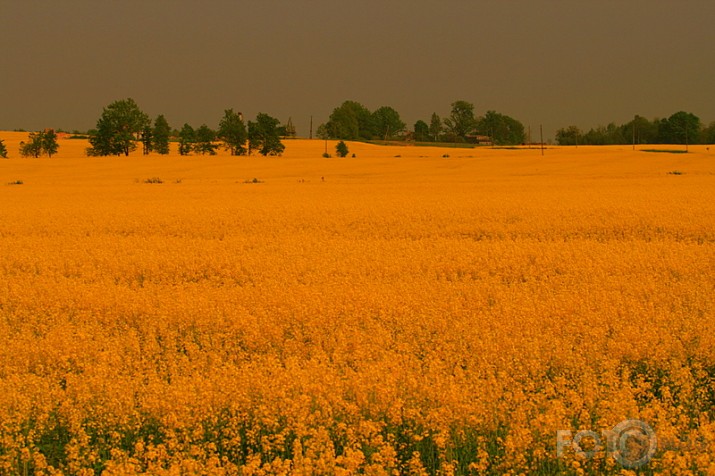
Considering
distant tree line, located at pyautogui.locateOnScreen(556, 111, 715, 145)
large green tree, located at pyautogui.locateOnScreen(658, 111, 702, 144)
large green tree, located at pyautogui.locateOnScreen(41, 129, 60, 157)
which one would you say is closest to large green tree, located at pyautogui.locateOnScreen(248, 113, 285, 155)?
large green tree, located at pyautogui.locateOnScreen(41, 129, 60, 157)

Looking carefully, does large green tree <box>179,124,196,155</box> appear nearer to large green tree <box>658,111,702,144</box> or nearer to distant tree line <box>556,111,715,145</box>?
distant tree line <box>556,111,715,145</box>

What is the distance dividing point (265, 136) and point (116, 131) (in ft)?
56.1

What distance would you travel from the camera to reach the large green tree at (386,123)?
134m

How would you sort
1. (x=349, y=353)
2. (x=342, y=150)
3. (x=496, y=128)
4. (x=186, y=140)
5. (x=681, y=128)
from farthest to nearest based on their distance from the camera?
(x=496, y=128)
(x=681, y=128)
(x=186, y=140)
(x=342, y=150)
(x=349, y=353)

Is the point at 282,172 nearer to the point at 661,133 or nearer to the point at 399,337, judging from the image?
the point at 399,337

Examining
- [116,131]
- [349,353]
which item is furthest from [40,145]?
[349,353]

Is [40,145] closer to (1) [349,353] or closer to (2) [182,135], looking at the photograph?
(2) [182,135]

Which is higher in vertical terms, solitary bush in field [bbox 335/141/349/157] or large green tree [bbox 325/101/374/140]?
large green tree [bbox 325/101/374/140]

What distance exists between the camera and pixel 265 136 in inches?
2815

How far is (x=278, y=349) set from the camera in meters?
5.64

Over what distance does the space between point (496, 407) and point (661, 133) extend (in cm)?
11045

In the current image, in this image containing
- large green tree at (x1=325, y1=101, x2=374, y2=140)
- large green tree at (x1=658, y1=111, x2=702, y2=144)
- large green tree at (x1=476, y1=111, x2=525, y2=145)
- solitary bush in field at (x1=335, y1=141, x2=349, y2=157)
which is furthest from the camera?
large green tree at (x1=476, y1=111, x2=525, y2=145)

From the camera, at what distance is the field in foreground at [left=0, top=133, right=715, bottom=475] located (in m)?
3.72

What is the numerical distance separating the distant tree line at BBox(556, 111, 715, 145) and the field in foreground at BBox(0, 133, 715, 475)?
9172cm
